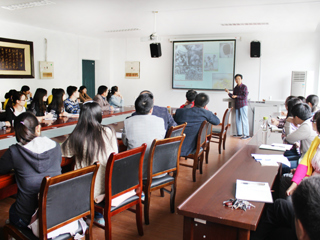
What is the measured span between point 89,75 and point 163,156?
26.1 ft

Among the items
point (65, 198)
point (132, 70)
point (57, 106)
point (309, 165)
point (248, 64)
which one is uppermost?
point (248, 64)

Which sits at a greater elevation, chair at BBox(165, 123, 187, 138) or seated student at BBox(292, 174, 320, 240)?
seated student at BBox(292, 174, 320, 240)

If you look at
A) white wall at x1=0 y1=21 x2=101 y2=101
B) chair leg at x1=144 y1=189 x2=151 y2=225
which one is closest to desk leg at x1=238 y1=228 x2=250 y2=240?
chair leg at x1=144 y1=189 x2=151 y2=225

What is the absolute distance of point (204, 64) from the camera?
891cm

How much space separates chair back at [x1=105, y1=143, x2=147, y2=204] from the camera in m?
2.08

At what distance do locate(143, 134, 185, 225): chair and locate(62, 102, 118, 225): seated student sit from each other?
44cm

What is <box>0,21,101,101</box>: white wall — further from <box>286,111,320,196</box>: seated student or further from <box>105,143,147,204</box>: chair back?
<box>286,111,320,196</box>: seated student

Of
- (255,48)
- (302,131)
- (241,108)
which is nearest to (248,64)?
(255,48)

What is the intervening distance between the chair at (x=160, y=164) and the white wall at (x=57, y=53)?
19.0 feet

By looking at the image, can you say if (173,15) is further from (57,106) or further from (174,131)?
(174,131)

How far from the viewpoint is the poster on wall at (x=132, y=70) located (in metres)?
9.90

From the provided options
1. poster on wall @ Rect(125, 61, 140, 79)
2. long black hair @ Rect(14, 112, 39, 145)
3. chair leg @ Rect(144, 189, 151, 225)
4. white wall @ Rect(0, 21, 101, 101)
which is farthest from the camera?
poster on wall @ Rect(125, 61, 140, 79)

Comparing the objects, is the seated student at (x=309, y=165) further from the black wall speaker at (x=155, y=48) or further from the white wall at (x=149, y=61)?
the white wall at (x=149, y=61)

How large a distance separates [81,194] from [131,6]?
4298 millimetres
